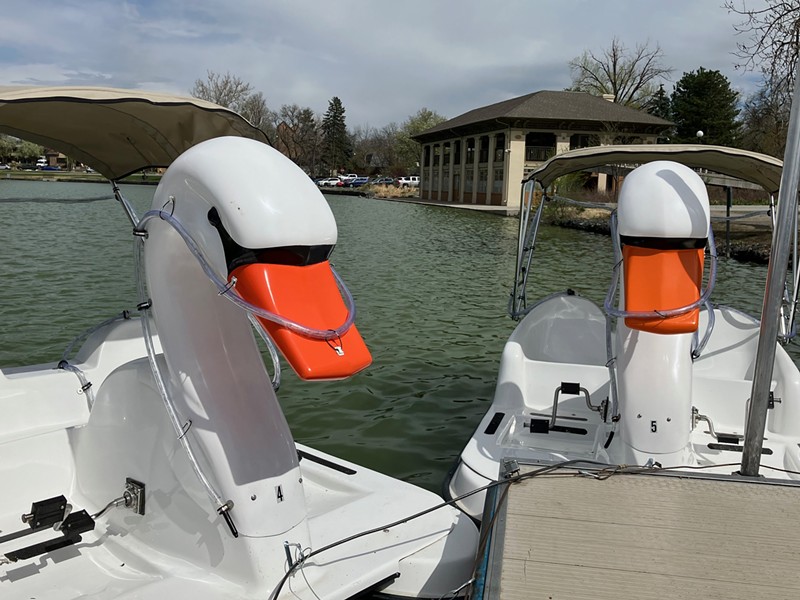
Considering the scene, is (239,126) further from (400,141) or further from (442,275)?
(400,141)

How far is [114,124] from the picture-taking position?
368 cm

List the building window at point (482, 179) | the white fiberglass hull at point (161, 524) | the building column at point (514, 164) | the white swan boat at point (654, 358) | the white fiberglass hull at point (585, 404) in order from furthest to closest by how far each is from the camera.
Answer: the building window at point (482, 179) < the building column at point (514, 164) < the white fiberglass hull at point (585, 404) < the white swan boat at point (654, 358) < the white fiberglass hull at point (161, 524)

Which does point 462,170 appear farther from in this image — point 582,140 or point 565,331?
point 565,331

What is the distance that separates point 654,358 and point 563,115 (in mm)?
40381

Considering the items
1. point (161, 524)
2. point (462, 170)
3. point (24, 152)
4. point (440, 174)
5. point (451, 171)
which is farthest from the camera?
point (24, 152)

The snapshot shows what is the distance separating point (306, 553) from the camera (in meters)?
2.81

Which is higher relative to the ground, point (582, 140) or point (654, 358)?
point (582, 140)

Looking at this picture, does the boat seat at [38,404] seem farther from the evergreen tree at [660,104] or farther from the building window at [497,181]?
the evergreen tree at [660,104]

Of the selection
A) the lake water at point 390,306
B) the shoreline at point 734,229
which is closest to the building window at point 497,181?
the shoreline at point 734,229

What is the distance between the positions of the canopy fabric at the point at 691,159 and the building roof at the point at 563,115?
3645 centimetres

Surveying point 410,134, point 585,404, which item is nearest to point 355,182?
point 410,134

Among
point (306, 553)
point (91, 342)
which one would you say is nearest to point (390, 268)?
point (91, 342)

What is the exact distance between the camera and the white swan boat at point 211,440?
92.7 inches

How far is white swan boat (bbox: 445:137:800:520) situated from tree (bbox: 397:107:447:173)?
7266 cm
